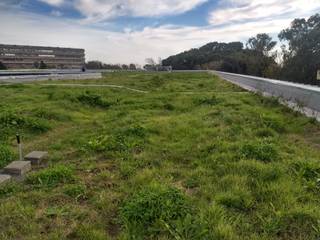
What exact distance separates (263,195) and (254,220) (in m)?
0.56

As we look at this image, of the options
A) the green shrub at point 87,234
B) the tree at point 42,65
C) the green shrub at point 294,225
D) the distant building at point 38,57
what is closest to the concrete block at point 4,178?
the green shrub at point 87,234

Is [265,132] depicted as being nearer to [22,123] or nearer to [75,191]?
[75,191]

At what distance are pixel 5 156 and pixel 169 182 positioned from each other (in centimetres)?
281

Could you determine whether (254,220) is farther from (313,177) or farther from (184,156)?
(184,156)

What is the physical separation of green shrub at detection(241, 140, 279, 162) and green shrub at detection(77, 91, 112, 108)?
715cm

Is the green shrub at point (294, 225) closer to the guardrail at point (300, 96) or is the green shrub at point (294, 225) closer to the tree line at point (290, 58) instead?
the guardrail at point (300, 96)

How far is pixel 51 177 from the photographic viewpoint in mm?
4176

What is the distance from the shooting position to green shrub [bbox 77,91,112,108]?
11.5 meters

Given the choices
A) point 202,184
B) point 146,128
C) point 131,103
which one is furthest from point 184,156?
point 131,103

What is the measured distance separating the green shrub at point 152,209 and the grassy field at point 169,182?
0.01m

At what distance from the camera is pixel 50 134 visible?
23.0 feet

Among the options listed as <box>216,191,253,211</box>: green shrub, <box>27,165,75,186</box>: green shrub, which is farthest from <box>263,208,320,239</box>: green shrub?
<box>27,165,75,186</box>: green shrub

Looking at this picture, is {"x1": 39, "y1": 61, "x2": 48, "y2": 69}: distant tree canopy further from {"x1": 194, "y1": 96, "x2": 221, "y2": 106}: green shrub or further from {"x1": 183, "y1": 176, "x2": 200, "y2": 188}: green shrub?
{"x1": 183, "y1": 176, "x2": 200, "y2": 188}: green shrub

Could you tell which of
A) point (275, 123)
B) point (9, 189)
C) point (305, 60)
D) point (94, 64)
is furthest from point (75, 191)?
point (94, 64)
